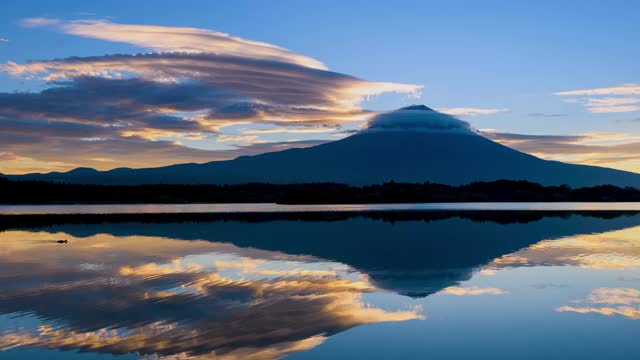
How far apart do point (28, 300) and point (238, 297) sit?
16.9ft

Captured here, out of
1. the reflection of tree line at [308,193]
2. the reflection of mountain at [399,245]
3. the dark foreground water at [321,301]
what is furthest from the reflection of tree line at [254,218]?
the reflection of tree line at [308,193]

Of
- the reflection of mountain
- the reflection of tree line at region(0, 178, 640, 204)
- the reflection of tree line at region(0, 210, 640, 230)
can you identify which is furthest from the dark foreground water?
the reflection of tree line at region(0, 178, 640, 204)

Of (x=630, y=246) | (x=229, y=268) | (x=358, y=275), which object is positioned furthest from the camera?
(x=630, y=246)

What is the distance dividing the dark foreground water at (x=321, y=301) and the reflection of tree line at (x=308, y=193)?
11240cm

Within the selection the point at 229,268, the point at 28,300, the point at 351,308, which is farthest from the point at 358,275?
the point at 28,300

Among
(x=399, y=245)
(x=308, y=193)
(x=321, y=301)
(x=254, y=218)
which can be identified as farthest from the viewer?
(x=308, y=193)

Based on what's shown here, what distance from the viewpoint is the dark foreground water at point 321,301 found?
1288cm

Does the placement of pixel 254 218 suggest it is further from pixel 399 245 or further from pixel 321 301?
pixel 321 301

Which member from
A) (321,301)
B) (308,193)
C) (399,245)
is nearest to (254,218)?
(399,245)

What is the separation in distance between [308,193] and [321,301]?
129 meters

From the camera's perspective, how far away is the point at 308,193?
146375 millimetres

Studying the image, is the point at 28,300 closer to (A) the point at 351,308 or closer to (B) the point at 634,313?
(A) the point at 351,308

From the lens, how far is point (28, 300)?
17.8m

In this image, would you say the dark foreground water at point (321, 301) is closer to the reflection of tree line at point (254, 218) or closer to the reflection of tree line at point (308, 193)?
the reflection of tree line at point (254, 218)
